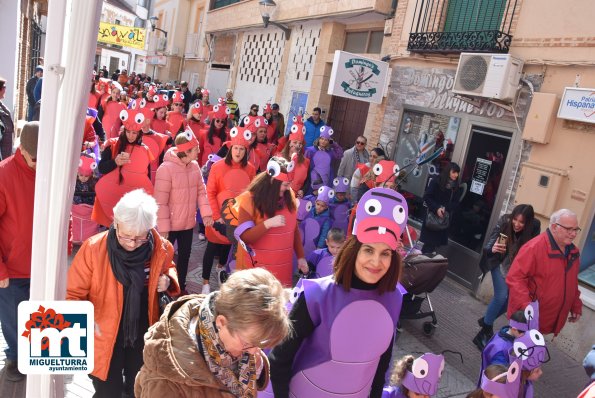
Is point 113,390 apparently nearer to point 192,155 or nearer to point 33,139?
point 33,139

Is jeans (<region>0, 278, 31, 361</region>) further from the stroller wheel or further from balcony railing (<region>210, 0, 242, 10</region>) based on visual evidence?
balcony railing (<region>210, 0, 242, 10</region>)

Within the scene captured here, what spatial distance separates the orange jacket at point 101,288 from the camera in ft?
8.64

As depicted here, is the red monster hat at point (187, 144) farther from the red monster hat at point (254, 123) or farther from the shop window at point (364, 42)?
the shop window at point (364, 42)

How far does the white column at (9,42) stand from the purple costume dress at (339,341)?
10.4m

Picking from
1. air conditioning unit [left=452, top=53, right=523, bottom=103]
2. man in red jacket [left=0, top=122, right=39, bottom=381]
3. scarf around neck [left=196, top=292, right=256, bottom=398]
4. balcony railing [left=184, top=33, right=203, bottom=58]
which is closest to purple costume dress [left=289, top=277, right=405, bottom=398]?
scarf around neck [left=196, top=292, right=256, bottom=398]

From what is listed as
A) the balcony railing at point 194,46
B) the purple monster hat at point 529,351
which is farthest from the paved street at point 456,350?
the balcony railing at point 194,46

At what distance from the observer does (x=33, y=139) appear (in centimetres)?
303

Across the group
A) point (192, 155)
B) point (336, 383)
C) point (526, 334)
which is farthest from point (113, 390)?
point (526, 334)

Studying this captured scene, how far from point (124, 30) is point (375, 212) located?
2601cm

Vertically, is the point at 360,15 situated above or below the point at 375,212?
above

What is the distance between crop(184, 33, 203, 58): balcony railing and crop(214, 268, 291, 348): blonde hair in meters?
24.2

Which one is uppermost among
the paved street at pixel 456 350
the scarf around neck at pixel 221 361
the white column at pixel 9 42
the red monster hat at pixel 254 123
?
the white column at pixel 9 42

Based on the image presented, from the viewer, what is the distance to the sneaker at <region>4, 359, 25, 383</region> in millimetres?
3367

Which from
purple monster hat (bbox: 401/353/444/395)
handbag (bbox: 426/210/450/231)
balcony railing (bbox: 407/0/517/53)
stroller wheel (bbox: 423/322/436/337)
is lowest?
stroller wheel (bbox: 423/322/436/337)
